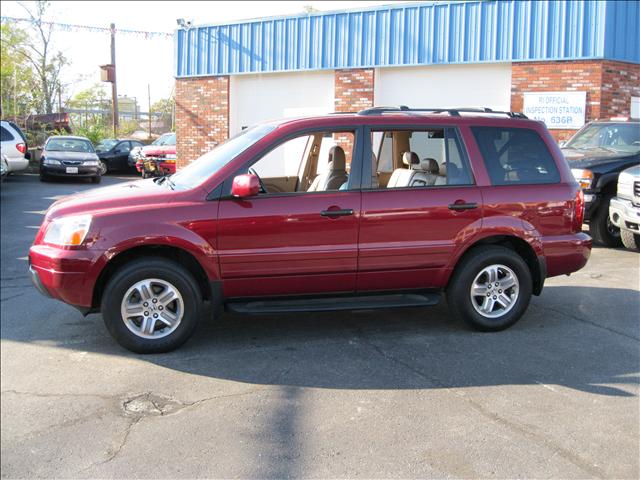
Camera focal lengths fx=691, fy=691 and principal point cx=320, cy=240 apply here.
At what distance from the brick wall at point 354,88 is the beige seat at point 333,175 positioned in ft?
41.5

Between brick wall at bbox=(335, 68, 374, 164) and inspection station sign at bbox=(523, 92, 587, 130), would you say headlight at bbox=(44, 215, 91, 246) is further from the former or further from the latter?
brick wall at bbox=(335, 68, 374, 164)

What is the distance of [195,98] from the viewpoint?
21625 millimetres

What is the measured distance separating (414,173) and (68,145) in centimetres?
1823

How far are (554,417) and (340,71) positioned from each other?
15.9 m

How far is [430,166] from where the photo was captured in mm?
6199

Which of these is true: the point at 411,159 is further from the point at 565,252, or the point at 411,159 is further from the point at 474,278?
the point at 565,252

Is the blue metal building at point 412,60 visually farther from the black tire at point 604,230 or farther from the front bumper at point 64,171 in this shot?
the black tire at point 604,230

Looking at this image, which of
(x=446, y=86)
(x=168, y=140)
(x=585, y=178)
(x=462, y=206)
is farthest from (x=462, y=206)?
(x=168, y=140)

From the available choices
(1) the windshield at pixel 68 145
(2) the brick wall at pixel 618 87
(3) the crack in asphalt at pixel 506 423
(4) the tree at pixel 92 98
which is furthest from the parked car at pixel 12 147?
(4) the tree at pixel 92 98

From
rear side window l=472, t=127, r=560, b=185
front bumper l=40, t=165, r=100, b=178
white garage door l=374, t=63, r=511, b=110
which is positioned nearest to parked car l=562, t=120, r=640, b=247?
rear side window l=472, t=127, r=560, b=185

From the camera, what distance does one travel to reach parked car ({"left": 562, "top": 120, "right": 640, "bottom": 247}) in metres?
10.1

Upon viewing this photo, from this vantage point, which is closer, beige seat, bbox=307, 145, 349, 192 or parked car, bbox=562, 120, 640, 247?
A: beige seat, bbox=307, 145, 349, 192

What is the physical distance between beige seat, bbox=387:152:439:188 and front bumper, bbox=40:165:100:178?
16.6m

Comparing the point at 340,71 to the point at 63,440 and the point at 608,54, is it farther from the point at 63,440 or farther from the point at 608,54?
the point at 63,440
